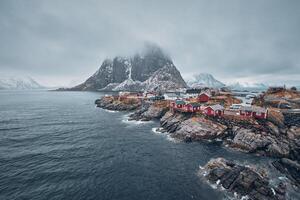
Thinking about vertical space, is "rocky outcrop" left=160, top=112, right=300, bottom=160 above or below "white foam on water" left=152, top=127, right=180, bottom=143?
above

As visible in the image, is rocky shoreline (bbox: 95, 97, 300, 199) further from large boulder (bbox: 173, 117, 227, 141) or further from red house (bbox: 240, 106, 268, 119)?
red house (bbox: 240, 106, 268, 119)

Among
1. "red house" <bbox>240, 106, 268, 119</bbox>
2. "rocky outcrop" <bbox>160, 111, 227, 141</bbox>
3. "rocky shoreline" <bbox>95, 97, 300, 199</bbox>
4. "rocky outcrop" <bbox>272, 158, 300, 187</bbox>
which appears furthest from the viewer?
"red house" <bbox>240, 106, 268, 119</bbox>

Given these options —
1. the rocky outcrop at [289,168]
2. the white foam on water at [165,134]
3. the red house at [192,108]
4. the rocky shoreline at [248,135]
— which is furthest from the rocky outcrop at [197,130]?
the rocky outcrop at [289,168]

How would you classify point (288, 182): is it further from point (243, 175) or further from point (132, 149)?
point (132, 149)

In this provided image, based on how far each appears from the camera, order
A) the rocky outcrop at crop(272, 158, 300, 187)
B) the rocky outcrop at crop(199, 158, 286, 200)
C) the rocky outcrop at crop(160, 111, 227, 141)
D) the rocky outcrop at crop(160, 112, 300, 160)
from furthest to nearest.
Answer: the rocky outcrop at crop(160, 111, 227, 141) < the rocky outcrop at crop(160, 112, 300, 160) < the rocky outcrop at crop(272, 158, 300, 187) < the rocky outcrop at crop(199, 158, 286, 200)

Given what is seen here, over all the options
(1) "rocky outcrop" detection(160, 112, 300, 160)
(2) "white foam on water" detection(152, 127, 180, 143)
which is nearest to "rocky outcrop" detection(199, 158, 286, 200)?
(1) "rocky outcrop" detection(160, 112, 300, 160)

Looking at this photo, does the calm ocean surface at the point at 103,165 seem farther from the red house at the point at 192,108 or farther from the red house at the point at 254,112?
the red house at the point at 254,112

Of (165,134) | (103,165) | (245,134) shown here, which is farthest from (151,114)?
(103,165)
